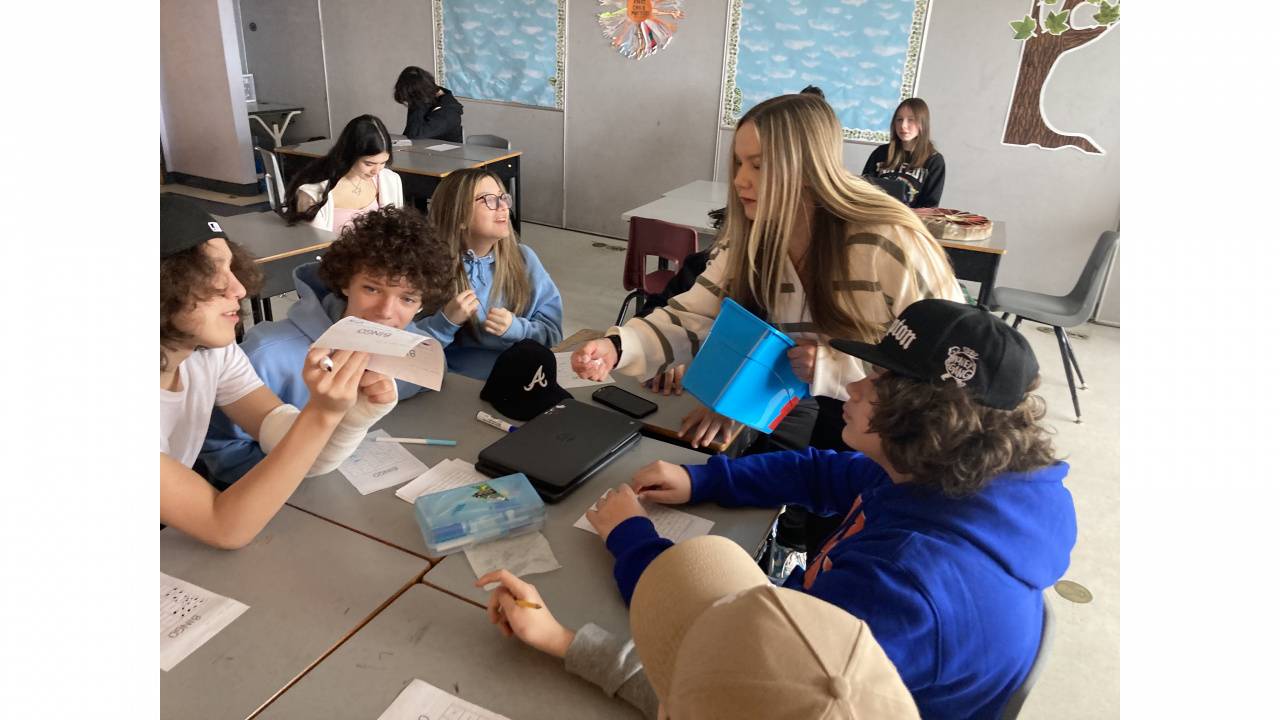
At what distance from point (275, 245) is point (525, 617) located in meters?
2.90

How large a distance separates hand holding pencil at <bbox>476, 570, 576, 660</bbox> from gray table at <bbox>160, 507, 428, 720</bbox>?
0.20 m

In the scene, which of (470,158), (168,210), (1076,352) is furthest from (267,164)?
(1076,352)

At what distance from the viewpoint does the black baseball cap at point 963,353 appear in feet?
3.50

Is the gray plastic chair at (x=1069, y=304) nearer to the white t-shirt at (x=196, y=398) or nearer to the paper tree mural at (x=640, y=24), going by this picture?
the paper tree mural at (x=640, y=24)

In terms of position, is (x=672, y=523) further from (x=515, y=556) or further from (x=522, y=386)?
(x=522, y=386)

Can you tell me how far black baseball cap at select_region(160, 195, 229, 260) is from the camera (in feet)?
4.54

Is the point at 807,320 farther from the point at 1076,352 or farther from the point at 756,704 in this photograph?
the point at 1076,352

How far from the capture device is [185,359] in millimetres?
1521

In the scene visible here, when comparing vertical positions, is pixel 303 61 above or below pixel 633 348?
above

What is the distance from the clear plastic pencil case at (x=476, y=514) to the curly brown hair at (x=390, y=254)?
0.75 metres

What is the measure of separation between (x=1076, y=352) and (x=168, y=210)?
203 inches

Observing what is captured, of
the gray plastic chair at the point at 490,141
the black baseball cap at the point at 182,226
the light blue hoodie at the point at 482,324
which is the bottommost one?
the light blue hoodie at the point at 482,324

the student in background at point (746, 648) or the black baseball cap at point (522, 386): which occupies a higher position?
the student in background at point (746, 648)

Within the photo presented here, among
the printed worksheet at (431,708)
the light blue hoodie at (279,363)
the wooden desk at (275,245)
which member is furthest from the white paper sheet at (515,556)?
the wooden desk at (275,245)
